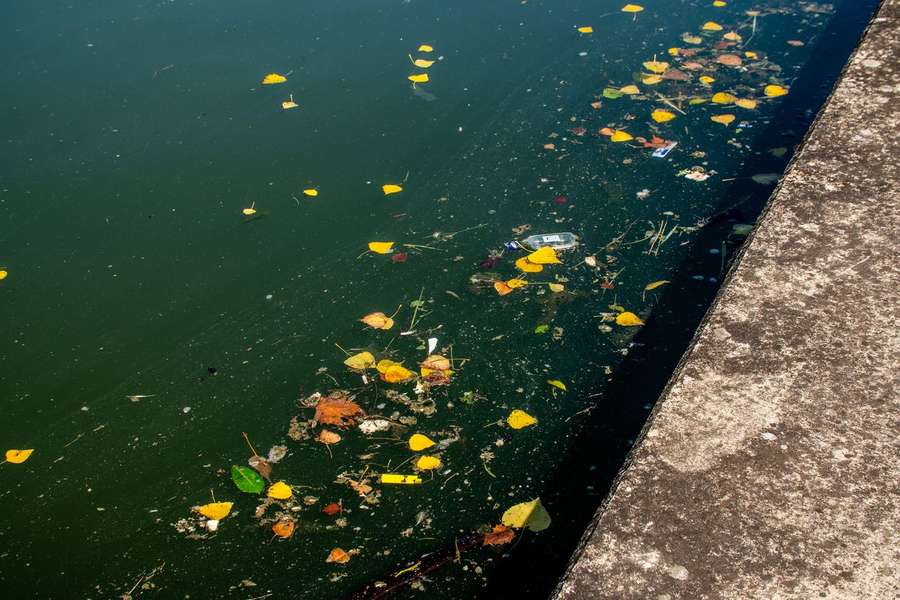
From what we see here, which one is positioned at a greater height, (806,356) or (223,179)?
(806,356)

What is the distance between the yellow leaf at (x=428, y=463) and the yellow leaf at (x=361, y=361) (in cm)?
44

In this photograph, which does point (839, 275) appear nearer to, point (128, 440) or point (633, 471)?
point (633, 471)

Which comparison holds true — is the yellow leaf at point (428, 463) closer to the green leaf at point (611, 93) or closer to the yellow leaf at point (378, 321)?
the yellow leaf at point (378, 321)

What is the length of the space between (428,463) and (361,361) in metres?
0.51

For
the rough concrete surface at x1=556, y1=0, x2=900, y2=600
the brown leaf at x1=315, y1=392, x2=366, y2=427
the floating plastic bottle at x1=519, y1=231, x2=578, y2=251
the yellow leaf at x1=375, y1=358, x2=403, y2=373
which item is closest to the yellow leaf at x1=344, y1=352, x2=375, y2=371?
the yellow leaf at x1=375, y1=358, x2=403, y2=373

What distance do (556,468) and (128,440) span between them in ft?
4.48

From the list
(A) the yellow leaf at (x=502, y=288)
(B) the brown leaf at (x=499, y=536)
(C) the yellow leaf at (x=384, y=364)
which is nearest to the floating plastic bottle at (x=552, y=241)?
(A) the yellow leaf at (x=502, y=288)

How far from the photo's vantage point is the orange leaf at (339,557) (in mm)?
2082

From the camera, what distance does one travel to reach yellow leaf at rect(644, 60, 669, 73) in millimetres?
4266

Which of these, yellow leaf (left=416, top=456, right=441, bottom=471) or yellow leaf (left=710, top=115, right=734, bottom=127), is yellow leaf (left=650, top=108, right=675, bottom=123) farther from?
yellow leaf (left=416, top=456, right=441, bottom=471)

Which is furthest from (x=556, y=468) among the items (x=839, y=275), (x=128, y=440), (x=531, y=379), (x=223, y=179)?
(x=223, y=179)

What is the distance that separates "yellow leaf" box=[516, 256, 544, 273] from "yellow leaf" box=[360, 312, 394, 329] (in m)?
0.55

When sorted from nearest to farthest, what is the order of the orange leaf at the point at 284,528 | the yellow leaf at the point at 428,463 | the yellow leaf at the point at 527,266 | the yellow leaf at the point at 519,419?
the orange leaf at the point at 284,528, the yellow leaf at the point at 428,463, the yellow leaf at the point at 519,419, the yellow leaf at the point at 527,266

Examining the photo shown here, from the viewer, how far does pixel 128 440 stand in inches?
99.3
